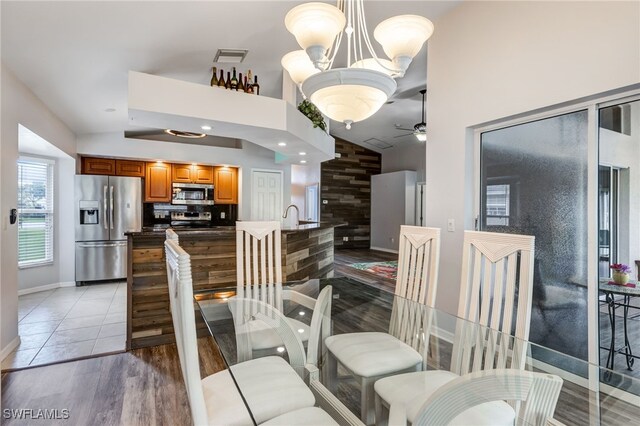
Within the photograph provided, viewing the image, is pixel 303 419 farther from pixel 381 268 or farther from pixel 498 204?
pixel 381 268

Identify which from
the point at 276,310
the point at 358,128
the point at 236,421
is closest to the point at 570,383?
the point at 276,310

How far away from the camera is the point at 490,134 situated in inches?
114

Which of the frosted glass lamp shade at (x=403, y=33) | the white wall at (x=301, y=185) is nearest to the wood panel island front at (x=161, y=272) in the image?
the frosted glass lamp shade at (x=403, y=33)

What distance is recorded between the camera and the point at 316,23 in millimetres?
1460

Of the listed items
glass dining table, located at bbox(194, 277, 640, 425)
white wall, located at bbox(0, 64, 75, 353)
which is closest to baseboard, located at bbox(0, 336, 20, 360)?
white wall, located at bbox(0, 64, 75, 353)

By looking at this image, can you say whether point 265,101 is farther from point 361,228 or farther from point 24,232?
point 361,228

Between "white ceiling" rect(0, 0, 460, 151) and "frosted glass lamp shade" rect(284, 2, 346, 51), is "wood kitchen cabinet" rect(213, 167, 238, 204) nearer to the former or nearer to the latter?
"white ceiling" rect(0, 0, 460, 151)

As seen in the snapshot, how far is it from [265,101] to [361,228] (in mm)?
6691

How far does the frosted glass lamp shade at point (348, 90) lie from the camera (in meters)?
1.51

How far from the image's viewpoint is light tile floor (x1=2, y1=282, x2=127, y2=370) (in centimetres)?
275

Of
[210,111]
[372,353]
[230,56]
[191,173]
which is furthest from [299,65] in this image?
[191,173]

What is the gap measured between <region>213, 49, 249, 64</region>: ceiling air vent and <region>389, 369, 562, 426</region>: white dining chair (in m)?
3.19

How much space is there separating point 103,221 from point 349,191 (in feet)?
19.7

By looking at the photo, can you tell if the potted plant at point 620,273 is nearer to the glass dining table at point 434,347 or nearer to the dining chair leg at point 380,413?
the glass dining table at point 434,347
